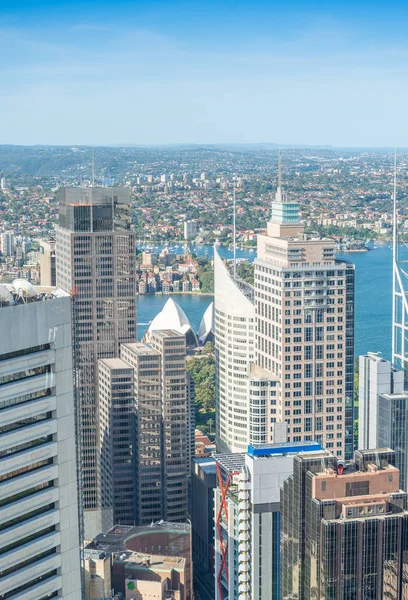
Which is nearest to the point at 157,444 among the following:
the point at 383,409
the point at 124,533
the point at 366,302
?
the point at 124,533

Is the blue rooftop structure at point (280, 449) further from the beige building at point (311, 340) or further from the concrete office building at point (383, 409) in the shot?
the beige building at point (311, 340)

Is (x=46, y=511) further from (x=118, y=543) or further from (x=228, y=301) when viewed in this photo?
(x=228, y=301)

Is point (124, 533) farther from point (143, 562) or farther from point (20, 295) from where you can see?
point (20, 295)

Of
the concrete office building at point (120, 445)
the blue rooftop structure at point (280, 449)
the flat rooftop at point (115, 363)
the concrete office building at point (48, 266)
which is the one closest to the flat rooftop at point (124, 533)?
the concrete office building at point (120, 445)

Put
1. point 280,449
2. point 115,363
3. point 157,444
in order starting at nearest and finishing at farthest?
point 280,449 → point 157,444 → point 115,363

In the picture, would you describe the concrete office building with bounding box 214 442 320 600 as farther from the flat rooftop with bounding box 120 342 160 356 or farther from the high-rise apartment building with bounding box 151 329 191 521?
the flat rooftop with bounding box 120 342 160 356

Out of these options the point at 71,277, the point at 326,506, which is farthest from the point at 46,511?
the point at 71,277
